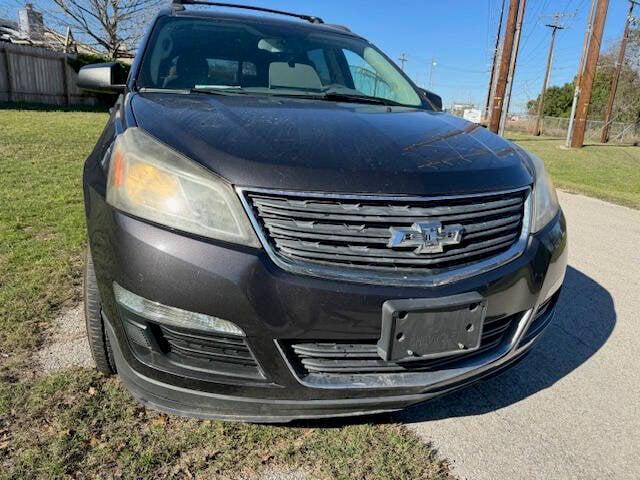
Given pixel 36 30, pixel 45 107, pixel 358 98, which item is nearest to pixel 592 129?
pixel 45 107

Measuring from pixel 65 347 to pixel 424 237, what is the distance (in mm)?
1944

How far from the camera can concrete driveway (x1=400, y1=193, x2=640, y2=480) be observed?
1.97m

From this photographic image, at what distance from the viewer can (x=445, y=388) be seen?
184 cm

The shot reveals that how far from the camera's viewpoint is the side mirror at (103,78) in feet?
9.59

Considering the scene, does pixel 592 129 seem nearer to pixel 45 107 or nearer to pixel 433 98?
pixel 45 107

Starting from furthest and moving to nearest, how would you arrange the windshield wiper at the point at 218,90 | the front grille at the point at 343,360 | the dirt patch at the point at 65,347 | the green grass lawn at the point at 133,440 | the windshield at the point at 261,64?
1. the windshield at the point at 261,64
2. the windshield wiper at the point at 218,90
3. the dirt patch at the point at 65,347
4. the green grass lawn at the point at 133,440
5. the front grille at the point at 343,360

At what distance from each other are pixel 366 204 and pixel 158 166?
698mm

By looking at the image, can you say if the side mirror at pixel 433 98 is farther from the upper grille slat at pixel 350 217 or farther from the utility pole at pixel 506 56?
the utility pole at pixel 506 56

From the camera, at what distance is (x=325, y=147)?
5.90ft

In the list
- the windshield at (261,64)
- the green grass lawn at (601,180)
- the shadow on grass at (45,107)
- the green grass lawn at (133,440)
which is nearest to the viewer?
the green grass lawn at (133,440)

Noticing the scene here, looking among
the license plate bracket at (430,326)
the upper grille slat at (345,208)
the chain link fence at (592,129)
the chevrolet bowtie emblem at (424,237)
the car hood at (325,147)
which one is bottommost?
the chain link fence at (592,129)

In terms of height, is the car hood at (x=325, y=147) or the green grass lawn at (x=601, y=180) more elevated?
the car hood at (x=325, y=147)

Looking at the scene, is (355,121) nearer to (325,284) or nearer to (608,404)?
(325,284)

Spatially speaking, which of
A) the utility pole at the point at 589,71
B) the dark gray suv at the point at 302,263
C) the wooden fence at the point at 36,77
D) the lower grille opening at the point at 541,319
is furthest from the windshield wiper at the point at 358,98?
the utility pole at the point at 589,71
